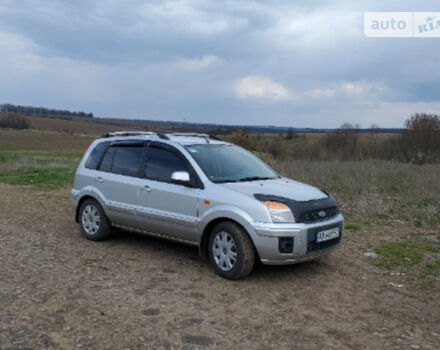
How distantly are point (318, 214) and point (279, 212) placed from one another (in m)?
0.58

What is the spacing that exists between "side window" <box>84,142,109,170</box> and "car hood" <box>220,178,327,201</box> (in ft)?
8.93

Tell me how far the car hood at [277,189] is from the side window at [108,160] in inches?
93.4

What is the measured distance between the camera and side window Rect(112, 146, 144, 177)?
275 inches

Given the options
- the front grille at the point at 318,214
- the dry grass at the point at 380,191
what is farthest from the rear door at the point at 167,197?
the dry grass at the point at 380,191

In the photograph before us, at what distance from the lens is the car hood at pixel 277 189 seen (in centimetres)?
570

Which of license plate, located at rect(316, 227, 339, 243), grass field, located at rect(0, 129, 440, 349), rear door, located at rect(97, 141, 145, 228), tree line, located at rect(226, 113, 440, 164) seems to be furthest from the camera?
tree line, located at rect(226, 113, 440, 164)

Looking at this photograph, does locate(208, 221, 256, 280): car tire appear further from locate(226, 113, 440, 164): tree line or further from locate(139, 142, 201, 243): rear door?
locate(226, 113, 440, 164): tree line

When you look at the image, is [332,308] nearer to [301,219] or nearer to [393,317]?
[393,317]

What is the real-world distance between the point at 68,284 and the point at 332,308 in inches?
118

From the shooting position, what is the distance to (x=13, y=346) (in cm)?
376

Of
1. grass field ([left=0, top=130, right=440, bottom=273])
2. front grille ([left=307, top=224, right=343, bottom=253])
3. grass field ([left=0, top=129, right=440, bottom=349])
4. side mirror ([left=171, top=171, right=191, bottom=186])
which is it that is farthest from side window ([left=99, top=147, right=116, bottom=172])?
grass field ([left=0, top=130, right=440, bottom=273])

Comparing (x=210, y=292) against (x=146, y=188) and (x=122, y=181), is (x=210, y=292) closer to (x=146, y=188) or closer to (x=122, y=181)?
(x=146, y=188)

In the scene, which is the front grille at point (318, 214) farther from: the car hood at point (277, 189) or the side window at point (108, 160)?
the side window at point (108, 160)

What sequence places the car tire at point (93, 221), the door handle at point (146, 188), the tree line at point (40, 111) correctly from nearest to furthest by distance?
1. the door handle at point (146, 188)
2. the car tire at point (93, 221)
3. the tree line at point (40, 111)
